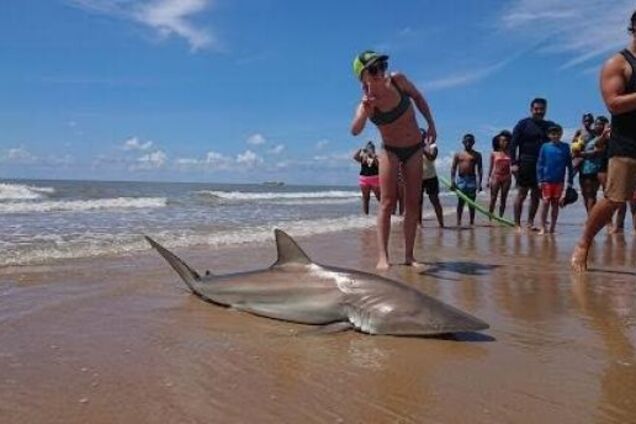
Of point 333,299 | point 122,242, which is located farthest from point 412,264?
point 122,242

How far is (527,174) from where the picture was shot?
12.2m

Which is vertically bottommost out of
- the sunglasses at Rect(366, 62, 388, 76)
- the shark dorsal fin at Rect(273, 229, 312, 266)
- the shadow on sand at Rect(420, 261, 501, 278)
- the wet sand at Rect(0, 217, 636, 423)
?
the wet sand at Rect(0, 217, 636, 423)

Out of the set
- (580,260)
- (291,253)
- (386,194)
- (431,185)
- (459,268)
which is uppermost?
(431,185)

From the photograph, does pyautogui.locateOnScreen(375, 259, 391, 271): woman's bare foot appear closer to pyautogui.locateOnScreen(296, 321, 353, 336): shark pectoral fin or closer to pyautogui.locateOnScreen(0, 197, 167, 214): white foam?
pyautogui.locateOnScreen(296, 321, 353, 336): shark pectoral fin

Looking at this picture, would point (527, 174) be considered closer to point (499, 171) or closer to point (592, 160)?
point (592, 160)

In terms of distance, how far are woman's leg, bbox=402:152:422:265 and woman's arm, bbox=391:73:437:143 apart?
0.30m

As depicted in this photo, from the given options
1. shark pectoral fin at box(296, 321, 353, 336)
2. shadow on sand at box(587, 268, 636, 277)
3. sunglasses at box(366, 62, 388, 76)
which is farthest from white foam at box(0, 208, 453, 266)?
shadow on sand at box(587, 268, 636, 277)

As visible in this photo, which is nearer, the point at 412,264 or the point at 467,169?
the point at 412,264

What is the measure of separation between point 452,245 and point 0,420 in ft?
24.4

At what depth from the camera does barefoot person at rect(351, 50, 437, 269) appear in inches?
246

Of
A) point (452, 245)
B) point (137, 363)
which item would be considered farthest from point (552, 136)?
point (137, 363)

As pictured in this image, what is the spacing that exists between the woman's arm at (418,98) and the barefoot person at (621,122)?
1540 mm

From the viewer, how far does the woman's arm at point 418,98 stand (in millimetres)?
6496

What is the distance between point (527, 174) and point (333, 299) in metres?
8.62
